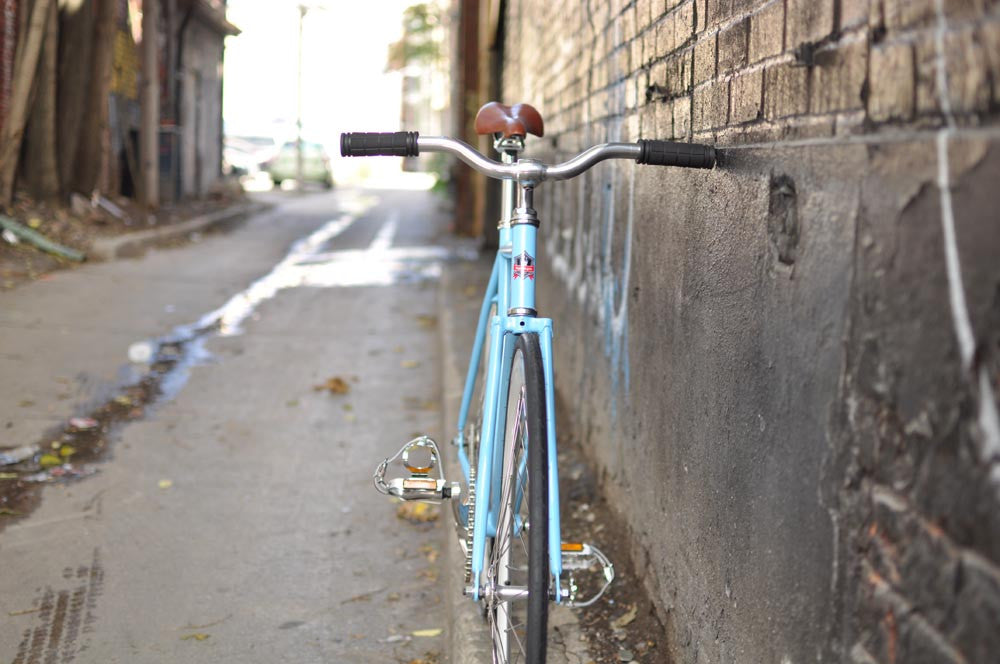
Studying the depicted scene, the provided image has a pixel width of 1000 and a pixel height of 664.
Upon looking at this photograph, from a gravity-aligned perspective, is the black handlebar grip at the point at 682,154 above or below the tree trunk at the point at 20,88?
below

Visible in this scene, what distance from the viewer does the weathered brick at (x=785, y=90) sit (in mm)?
2027

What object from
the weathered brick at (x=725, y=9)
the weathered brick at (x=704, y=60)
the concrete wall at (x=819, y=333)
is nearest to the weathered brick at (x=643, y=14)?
the concrete wall at (x=819, y=333)

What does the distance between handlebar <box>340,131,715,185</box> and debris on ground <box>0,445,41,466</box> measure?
3068 millimetres

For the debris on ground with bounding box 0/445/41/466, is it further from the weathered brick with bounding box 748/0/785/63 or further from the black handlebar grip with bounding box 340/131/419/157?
the weathered brick with bounding box 748/0/785/63

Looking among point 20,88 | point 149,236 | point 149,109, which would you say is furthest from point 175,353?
point 149,109

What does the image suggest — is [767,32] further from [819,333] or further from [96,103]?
[96,103]

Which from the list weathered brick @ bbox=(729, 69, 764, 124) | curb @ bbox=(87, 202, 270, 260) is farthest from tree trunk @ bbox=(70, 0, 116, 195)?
weathered brick @ bbox=(729, 69, 764, 124)

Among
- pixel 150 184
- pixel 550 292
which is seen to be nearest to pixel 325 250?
pixel 150 184

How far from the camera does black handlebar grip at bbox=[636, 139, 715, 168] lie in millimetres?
2566

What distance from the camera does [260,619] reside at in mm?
3527

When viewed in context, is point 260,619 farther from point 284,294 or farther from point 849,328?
point 284,294

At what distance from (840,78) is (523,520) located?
1338mm

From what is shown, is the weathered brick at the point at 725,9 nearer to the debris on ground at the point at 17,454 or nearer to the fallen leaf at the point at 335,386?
the debris on ground at the point at 17,454

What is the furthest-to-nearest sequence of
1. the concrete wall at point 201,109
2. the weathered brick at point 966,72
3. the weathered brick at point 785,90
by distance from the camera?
the concrete wall at point 201,109 → the weathered brick at point 785,90 → the weathered brick at point 966,72
